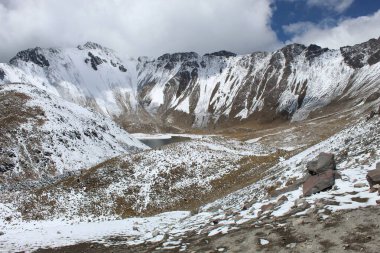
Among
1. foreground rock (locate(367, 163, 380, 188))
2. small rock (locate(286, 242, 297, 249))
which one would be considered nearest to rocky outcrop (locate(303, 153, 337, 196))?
foreground rock (locate(367, 163, 380, 188))

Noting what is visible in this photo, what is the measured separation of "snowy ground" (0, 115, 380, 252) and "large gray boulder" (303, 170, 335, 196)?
353 mm

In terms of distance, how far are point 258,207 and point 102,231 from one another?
41.0 ft

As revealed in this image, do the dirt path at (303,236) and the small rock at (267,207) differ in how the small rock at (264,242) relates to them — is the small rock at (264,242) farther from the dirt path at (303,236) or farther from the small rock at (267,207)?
the small rock at (267,207)

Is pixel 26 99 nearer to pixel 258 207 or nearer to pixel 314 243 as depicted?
pixel 258 207

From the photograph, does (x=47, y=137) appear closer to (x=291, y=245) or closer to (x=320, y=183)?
(x=320, y=183)

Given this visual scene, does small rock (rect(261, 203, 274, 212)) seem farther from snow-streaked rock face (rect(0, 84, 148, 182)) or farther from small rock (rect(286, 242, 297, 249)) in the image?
snow-streaked rock face (rect(0, 84, 148, 182))

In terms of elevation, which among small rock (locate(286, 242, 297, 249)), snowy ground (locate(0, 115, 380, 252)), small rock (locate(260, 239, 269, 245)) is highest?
snowy ground (locate(0, 115, 380, 252))

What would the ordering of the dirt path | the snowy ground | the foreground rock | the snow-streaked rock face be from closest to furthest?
the dirt path, the foreground rock, the snowy ground, the snow-streaked rock face

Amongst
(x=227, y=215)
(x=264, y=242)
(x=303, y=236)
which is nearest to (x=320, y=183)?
(x=227, y=215)

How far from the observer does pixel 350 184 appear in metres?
20.1

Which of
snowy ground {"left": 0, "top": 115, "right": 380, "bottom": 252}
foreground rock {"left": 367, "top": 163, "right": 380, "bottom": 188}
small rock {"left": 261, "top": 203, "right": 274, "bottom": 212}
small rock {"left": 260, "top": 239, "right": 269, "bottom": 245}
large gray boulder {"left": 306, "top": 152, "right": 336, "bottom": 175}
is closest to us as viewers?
small rock {"left": 260, "top": 239, "right": 269, "bottom": 245}

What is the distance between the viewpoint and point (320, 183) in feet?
68.6

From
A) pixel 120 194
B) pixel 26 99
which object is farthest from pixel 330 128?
pixel 120 194

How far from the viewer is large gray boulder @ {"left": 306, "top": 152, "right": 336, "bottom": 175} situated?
22.7 metres
